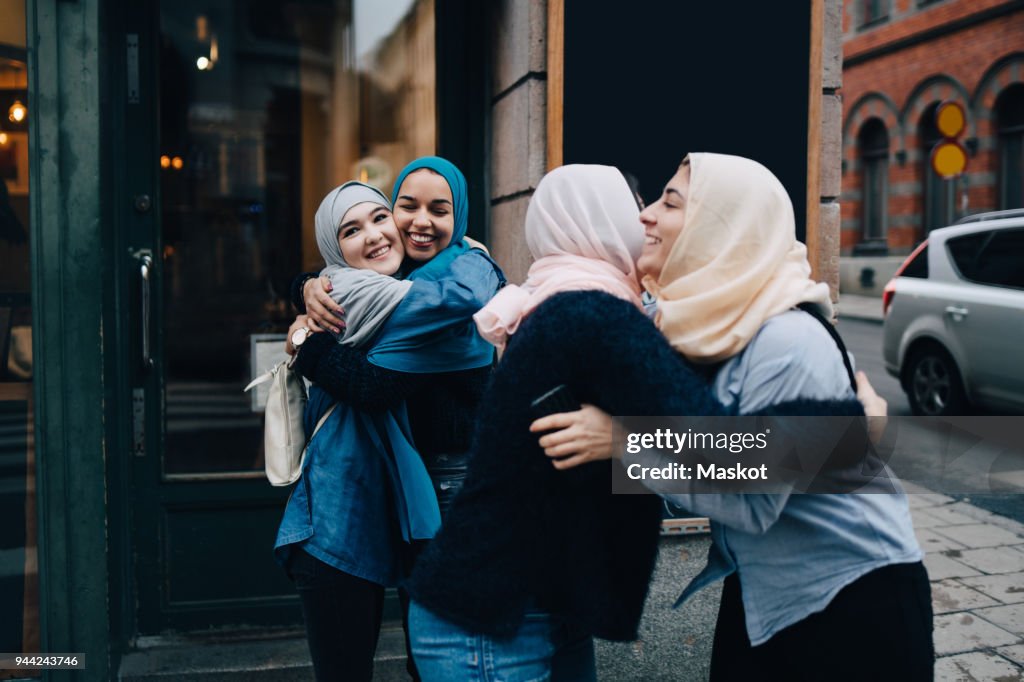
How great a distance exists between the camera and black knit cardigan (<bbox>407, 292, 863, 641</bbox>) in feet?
5.65

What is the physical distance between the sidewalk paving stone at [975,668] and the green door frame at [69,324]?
327cm

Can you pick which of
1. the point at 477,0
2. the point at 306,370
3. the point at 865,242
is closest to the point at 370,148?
the point at 477,0

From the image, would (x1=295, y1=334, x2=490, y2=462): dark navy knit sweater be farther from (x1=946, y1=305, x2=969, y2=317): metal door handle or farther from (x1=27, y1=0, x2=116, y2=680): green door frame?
(x1=946, y1=305, x2=969, y2=317): metal door handle

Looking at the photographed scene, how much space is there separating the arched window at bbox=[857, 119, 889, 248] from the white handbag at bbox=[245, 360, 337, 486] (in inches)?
918

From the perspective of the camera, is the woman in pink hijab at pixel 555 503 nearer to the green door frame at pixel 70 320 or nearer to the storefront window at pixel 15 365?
A: the green door frame at pixel 70 320

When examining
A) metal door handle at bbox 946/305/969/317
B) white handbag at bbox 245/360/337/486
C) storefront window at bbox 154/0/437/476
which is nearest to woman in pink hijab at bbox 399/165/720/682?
white handbag at bbox 245/360/337/486

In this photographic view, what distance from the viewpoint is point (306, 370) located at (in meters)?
2.57

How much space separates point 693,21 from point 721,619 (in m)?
2.64

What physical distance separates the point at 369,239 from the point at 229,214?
1829mm

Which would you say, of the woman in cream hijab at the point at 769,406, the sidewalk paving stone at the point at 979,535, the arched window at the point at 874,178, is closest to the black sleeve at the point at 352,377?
the woman in cream hijab at the point at 769,406

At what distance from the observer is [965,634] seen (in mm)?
4262

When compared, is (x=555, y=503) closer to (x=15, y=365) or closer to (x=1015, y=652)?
(x=15, y=365)

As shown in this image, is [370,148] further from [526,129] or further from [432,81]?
[526,129]

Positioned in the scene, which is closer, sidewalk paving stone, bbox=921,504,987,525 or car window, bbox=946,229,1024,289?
sidewalk paving stone, bbox=921,504,987,525
